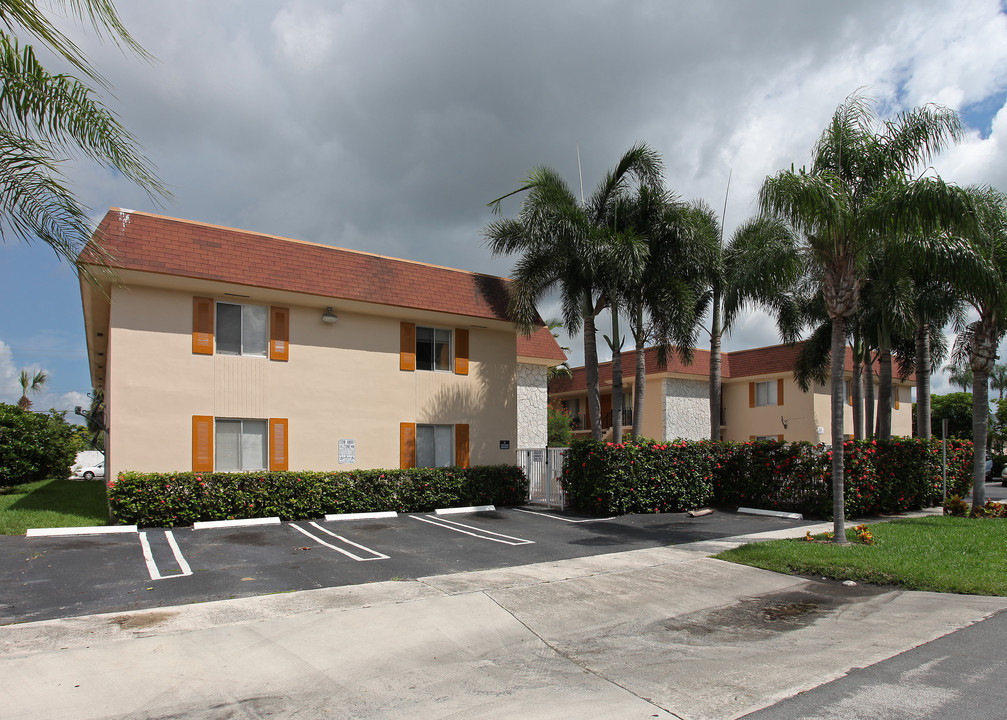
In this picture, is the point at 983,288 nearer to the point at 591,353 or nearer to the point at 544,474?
the point at 591,353

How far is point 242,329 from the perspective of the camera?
16422mm

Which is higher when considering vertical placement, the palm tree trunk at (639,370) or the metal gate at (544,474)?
the palm tree trunk at (639,370)

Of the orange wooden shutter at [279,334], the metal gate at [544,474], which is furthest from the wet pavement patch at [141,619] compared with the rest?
the metal gate at [544,474]

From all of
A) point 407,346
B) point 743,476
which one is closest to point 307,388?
point 407,346

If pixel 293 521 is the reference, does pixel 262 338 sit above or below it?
above

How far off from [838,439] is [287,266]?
12.8 m

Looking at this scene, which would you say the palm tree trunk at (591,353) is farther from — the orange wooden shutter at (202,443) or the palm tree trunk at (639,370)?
the orange wooden shutter at (202,443)

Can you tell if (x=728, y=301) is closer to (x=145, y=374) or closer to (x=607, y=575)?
(x=607, y=575)

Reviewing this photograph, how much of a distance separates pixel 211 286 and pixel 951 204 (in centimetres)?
1496

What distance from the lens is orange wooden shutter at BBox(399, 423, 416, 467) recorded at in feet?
60.2

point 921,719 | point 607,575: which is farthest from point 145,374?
point 921,719

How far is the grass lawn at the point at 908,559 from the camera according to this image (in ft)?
29.8

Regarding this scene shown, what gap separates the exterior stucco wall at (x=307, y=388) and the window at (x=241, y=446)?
0.34m

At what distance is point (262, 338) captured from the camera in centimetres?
1666
